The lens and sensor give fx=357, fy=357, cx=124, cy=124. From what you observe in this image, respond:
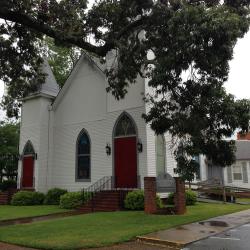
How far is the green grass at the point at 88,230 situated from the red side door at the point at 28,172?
33.3 ft

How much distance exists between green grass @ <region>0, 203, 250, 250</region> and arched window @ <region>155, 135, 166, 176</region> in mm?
4422

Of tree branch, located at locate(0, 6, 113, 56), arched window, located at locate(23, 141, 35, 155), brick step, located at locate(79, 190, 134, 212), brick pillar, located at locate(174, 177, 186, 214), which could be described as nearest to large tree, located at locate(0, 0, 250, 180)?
tree branch, located at locate(0, 6, 113, 56)

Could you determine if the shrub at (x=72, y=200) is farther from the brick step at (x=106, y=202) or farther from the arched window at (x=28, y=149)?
the arched window at (x=28, y=149)

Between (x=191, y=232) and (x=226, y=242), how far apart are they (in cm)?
154

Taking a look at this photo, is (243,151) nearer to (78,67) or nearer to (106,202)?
(78,67)

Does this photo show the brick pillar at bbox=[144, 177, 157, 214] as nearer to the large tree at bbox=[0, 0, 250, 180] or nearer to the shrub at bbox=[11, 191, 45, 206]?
the large tree at bbox=[0, 0, 250, 180]

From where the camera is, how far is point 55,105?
80.1 feet

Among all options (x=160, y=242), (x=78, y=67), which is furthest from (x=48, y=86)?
Answer: (x=160, y=242)

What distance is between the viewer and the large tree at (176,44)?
10719 millimetres

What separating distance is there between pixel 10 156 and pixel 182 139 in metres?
23.6

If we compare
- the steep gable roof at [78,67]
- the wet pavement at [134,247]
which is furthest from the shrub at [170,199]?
the wet pavement at [134,247]

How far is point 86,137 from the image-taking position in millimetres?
22250

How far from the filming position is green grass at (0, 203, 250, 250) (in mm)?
9667

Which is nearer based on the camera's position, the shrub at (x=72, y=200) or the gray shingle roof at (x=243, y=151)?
the shrub at (x=72, y=200)
